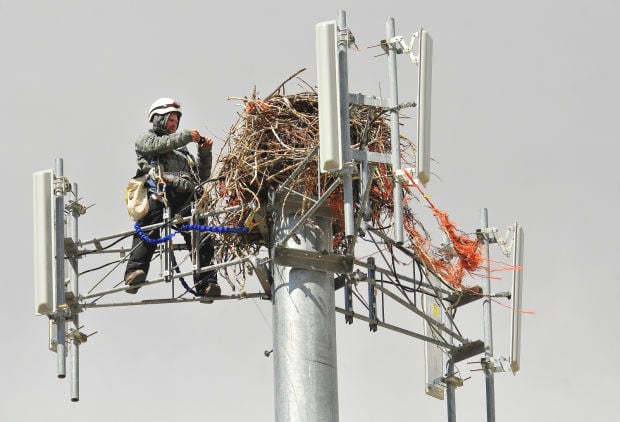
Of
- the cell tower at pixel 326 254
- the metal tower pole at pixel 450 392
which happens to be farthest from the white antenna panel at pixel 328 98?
the metal tower pole at pixel 450 392

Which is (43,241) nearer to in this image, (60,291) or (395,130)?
(60,291)

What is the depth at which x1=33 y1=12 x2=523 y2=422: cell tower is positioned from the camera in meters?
24.3

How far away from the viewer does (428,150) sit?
80.0 ft

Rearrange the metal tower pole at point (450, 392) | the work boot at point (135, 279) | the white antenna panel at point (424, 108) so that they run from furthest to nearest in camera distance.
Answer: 1. the metal tower pole at point (450, 392)
2. the work boot at point (135, 279)
3. the white antenna panel at point (424, 108)

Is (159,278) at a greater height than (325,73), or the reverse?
(325,73)

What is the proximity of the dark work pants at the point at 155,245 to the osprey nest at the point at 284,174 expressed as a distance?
0.20 meters

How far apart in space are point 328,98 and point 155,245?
3.87 m

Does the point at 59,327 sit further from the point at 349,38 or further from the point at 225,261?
the point at 349,38

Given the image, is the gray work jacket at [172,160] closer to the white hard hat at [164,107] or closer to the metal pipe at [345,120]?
the white hard hat at [164,107]

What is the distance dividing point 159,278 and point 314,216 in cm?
179

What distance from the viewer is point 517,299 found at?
91.8 feet

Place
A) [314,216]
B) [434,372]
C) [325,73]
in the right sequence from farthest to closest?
[434,372], [314,216], [325,73]

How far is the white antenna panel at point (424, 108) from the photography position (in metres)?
24.2

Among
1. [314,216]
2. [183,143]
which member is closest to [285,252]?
[314,216]
